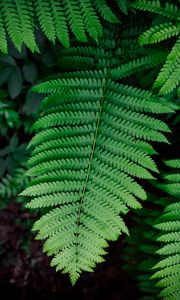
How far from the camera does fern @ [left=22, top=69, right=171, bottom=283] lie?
1.83 meters

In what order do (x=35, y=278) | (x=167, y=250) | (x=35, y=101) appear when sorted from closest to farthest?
(x=167, y=250)
(x=35, y=101)
(x=35, y=278)

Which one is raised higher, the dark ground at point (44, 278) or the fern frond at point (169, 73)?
the fern frond at point (169, 73)

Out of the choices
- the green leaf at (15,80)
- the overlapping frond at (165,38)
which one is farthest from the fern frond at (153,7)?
the green leaf at (15,80)

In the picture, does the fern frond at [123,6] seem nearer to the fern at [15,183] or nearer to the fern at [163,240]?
the fern at [163,240]

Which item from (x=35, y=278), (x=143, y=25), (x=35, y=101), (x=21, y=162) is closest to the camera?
(x=143, y=25)

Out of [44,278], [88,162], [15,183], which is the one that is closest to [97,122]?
[88,162]

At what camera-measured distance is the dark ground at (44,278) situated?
11.0 ft

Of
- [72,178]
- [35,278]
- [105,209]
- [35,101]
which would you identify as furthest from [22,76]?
[35,278]

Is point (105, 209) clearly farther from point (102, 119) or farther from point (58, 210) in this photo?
point (102, 119)

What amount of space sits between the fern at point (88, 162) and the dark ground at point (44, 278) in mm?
1537

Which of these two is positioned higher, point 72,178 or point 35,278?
point 72,178

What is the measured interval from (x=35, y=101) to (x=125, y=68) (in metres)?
0.75

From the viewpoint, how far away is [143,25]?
2.14m

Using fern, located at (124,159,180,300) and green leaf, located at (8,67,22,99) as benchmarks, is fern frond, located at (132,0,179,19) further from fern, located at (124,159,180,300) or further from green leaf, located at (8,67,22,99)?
green leaf, located at (8,67,22,99)
